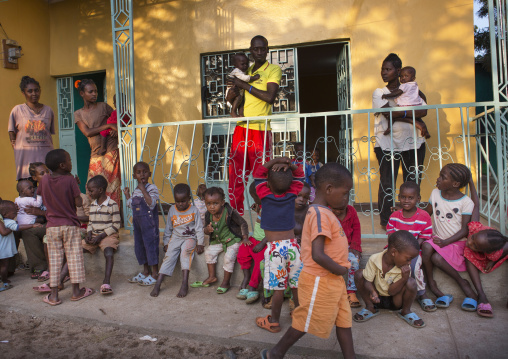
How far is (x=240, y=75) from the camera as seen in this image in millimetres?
4309

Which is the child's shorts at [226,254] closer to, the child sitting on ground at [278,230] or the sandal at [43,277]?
the child sitting on ground at [278,230]

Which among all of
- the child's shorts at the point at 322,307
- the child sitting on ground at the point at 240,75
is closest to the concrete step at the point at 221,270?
the child's shorts at the point at 322,307

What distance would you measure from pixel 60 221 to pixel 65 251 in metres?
0.30

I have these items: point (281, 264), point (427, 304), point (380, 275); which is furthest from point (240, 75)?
point (427, 304)

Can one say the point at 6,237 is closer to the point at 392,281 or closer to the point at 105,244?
the point at 105,244

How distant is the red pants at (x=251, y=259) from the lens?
3660mm

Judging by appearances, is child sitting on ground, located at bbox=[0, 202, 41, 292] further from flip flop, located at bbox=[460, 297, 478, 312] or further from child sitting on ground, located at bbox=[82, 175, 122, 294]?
flip flop, located at bbox=[460, 297, 478, 312]

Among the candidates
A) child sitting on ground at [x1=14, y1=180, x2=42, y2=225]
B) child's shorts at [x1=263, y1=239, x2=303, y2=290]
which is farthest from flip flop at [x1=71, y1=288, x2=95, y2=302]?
child's shorts at [x1=263, y1=239, x2=303, y2=290]

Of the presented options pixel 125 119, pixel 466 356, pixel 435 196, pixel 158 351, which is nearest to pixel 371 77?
pixel 435 196

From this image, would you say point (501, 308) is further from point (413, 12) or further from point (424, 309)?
point (413, 12)

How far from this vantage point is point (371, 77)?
18.5ft

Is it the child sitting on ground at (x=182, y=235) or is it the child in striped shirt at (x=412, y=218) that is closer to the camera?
the child in striped shirt at (x=412, y=218)

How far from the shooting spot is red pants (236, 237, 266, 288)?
366cm

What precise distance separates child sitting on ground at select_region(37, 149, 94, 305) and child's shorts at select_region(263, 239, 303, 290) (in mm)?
1916
